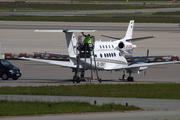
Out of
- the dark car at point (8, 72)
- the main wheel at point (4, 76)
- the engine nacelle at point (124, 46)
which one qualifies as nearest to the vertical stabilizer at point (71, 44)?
the dark car at point (8, 72)

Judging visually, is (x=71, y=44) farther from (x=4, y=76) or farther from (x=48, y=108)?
(x=48, y=108)

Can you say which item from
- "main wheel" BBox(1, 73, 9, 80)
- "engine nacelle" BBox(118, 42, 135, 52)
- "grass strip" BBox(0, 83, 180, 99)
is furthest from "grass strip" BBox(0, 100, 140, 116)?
"engine nacelle" BBox(118, 42, 135, 52)

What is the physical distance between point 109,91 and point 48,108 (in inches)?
310

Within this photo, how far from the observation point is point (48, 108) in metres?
19.1

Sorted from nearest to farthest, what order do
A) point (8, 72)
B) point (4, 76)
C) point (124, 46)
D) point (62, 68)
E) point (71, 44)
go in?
1. point (71, 44)
2. point (8, 72)
3. point (4, 76)
4. point (62, 68)
5. point (124, 46)

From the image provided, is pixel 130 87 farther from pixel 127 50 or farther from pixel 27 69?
pixel 127 50

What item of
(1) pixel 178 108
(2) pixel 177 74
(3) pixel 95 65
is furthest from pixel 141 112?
(2) pixel 177 74

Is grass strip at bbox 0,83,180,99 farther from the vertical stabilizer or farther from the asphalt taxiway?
the vertical stabilizer

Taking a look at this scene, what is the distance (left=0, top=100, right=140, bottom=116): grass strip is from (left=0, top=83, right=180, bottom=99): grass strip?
404 centimetres

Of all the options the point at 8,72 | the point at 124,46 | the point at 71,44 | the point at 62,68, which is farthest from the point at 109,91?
the point at 124,46

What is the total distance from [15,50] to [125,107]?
45.1m

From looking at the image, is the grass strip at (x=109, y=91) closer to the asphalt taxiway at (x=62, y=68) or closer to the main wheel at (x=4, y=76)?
the asphalt taxiway at (x=62, y=68)

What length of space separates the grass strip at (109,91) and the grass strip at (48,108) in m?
4.04

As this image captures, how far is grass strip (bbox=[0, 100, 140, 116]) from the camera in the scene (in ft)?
58.9
